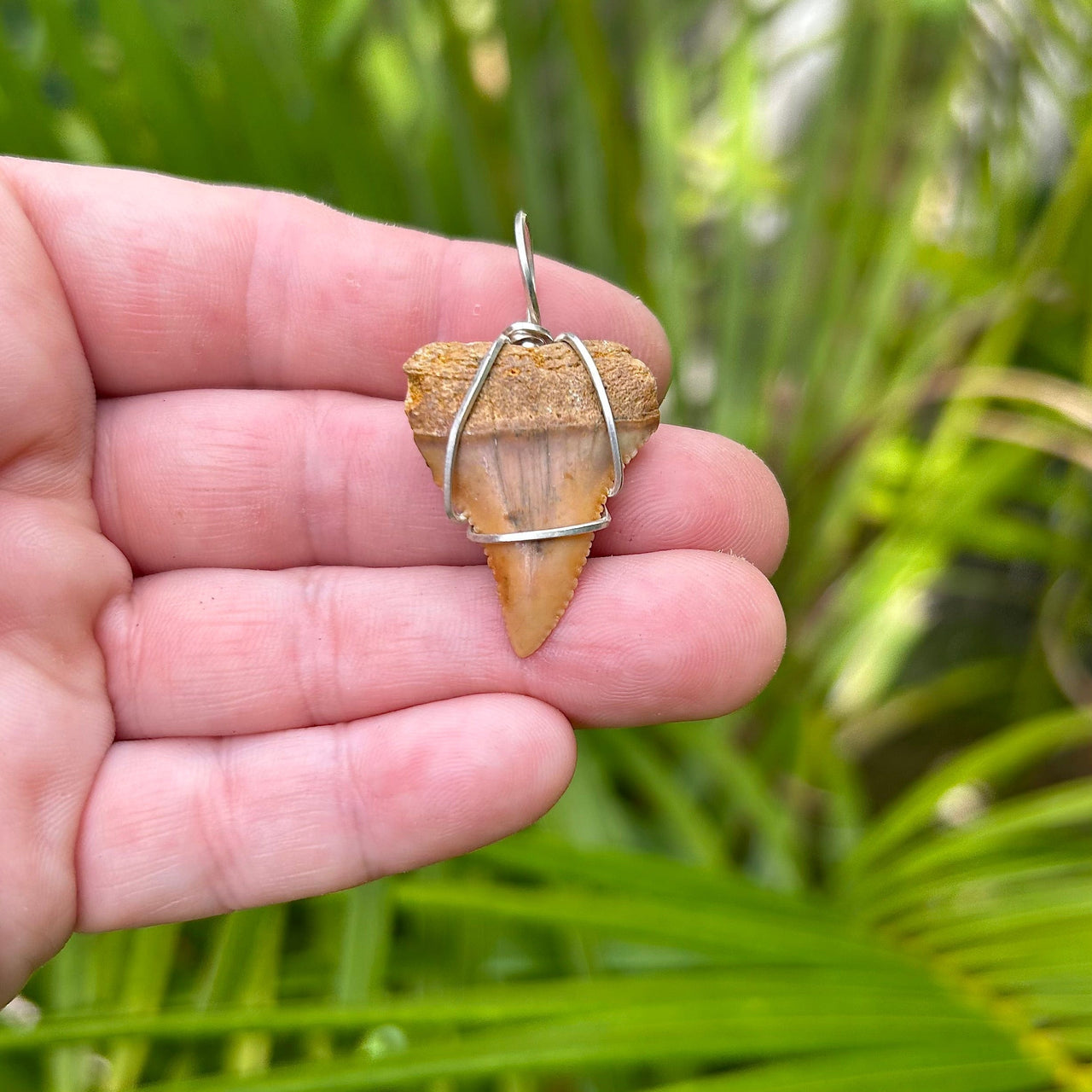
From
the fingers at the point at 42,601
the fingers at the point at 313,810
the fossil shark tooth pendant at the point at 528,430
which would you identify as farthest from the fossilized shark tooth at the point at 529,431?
the fingers at the point at 42,601

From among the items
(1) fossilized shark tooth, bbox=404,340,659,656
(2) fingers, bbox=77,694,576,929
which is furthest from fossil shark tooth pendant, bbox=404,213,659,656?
(2) fingers, bbox=77,694,576,929

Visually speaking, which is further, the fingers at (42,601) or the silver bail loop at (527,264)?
the silver bail loop at (527,264)

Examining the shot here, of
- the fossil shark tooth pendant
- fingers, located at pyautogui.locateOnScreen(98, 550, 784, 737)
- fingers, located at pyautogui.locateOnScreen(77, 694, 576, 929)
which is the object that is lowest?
fingers, located at pyautogui.locateOnScreen(77, 694, 576, 929)

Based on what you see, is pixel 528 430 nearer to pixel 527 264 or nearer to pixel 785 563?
pixel 527 264

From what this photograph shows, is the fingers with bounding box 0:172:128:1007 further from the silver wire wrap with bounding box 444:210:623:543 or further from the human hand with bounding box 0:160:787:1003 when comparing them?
the silver wire wrap with bounding box 444:210:623:543

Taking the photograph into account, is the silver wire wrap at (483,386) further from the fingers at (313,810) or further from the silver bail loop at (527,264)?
the fingers at (313,810)

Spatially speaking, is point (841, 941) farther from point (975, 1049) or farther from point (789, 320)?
point (789, 320)

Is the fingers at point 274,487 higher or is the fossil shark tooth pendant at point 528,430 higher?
the fossil shark tooth pendant at point 528,430
